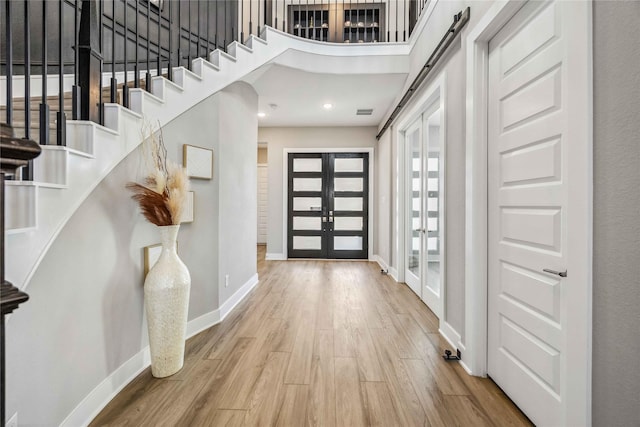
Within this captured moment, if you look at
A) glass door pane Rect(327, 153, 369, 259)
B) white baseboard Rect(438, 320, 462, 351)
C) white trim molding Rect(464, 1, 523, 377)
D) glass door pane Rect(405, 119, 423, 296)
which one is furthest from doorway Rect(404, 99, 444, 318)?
glass door pane Rect(327, 153, 369, 259)

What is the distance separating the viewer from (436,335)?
253 centimetres

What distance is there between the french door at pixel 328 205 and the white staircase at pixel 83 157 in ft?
10.6

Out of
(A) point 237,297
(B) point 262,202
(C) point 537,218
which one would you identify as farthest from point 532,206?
(B) point 262,202

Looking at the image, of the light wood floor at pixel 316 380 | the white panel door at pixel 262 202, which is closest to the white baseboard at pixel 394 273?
the light wood floor at pixel 316 380

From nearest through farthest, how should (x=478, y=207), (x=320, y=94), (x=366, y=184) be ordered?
1. (x=478, y=207)
2. (x=320, y=94)
3. (x=366, y=184)

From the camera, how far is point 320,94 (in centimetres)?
432

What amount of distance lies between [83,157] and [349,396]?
1.91m

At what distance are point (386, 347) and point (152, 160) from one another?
2.25 m

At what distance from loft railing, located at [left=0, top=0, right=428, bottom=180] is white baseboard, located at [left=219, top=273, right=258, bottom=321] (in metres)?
1.95

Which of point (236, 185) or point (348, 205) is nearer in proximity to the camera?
point (236, 185)

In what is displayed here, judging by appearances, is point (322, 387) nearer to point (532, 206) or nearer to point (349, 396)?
point (349, 396)

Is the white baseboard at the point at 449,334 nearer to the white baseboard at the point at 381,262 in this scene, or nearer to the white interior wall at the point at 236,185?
the white interior wall at the point at 236,185

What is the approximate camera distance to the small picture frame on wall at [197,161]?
96.5 inches

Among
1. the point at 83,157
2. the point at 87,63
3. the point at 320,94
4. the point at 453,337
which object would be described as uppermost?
the point at 320,94
